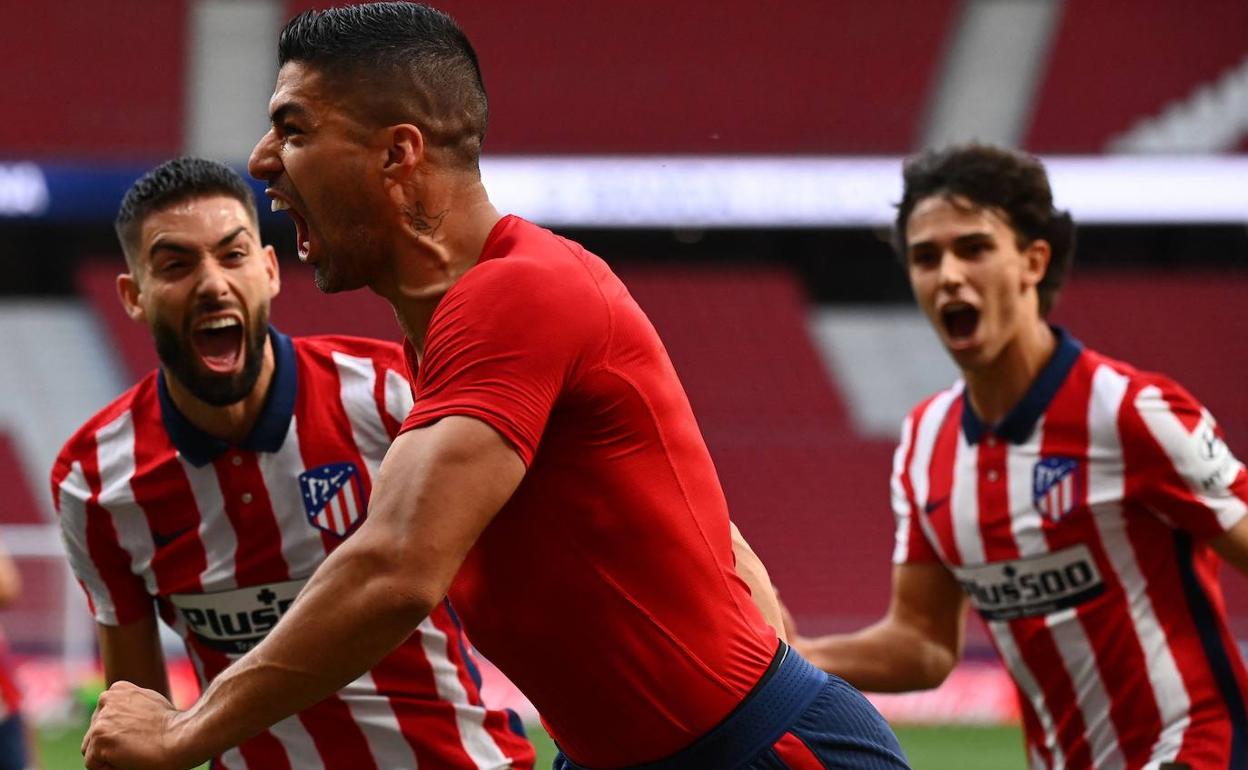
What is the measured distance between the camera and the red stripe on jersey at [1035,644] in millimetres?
3744

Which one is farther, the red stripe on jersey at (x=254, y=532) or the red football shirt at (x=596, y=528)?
the red stripe on jersey at (x=254, y=532)

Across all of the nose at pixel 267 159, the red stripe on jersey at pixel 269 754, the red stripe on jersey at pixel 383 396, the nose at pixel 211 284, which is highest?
the nose at pixel 267 159

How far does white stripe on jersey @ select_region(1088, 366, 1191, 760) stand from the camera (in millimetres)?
3604

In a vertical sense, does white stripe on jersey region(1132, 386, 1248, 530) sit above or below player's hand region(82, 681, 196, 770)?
above

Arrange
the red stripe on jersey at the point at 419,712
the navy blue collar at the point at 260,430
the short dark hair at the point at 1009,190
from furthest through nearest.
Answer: the short dark hair at the point at 1009,190 < the navy blue collar at the point at 260,430 < the red stripe on jersey at the point at 419,712

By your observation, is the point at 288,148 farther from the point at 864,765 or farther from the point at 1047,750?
the point at 1047,750

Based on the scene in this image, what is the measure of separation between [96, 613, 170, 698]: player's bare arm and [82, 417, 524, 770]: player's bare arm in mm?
1464

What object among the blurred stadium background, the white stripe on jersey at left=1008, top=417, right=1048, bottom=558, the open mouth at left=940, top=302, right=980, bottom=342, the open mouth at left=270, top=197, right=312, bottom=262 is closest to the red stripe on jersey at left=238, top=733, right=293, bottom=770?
the open mouth at left=270, top=197, right=312, bottom=262

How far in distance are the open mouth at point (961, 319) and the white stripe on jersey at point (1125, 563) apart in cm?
37

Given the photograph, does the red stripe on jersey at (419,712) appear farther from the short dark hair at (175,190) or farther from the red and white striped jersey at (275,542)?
the short dark hair at (175,190)

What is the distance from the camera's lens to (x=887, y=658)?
4016 mm

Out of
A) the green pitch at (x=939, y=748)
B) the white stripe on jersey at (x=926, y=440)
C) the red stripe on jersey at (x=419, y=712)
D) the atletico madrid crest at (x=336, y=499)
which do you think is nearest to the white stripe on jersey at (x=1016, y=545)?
the white stripe on jersey at (x=926, y=440)

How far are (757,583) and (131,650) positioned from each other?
1.52 m

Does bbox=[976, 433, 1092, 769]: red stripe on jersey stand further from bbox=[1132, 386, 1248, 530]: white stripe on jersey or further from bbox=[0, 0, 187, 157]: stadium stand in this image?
bbox=[0, 0, 187, 157]: stadium stand
